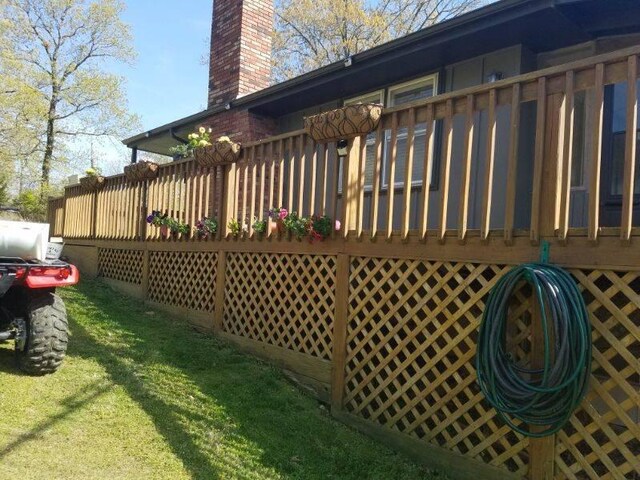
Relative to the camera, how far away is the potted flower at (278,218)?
5.20m

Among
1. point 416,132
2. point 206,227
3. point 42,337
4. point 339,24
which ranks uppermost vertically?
point 339,24

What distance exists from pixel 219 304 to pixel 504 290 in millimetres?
3717

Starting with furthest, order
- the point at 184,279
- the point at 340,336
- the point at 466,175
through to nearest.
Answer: the point at 184,279
the point at 340,336
the point at 466,175

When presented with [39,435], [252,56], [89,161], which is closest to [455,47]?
[252,56]

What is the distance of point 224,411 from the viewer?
4117mm

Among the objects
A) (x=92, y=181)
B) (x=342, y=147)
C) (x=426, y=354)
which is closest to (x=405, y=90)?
(x=342, y=147)

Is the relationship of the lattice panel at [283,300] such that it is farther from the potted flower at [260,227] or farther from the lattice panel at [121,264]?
the lattice panel at [121,264]

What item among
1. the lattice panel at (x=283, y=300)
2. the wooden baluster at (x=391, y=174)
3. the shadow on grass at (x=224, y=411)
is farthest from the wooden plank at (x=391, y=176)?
the shadow on grass at (x=224, y=411)

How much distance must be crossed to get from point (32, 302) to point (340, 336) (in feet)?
8.53

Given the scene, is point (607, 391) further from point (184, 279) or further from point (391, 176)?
point (184, 279)

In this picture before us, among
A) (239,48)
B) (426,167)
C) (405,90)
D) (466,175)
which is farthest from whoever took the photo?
(239,48)

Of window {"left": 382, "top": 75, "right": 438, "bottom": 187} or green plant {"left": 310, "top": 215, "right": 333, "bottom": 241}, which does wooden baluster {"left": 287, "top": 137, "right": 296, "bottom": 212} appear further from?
window {"left": 382, "top": 75, "right": 438, "bottom": 187}

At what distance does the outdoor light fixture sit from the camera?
4683 mm

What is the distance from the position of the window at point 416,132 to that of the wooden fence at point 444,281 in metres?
0.06
